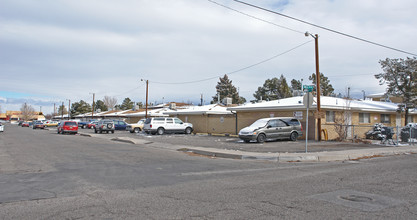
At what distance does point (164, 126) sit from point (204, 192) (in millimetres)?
25274

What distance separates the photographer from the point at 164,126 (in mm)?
32031

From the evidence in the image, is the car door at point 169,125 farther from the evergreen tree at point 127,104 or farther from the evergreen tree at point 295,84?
the evergreen tree at point 127,104

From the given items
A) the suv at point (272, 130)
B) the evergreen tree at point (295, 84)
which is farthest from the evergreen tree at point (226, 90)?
the suv at point (272, 130)

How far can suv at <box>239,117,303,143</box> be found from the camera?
20984mm

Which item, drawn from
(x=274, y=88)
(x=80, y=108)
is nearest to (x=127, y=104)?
(x=80, y=108)

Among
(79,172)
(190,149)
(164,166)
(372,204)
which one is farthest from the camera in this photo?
(190,149)

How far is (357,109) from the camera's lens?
26391 millimetres

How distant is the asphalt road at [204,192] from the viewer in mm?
5523

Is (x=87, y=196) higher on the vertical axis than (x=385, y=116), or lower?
lower

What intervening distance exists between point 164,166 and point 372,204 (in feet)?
23.1

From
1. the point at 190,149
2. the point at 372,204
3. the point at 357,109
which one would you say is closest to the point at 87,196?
the point at 372,204

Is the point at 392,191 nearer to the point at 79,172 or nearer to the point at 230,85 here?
the point at 79,172

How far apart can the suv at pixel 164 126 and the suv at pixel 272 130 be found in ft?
40.2

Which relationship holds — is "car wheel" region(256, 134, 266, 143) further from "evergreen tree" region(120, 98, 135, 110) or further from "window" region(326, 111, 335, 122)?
"evergreen tree" region(120, 98, 135, 110)
